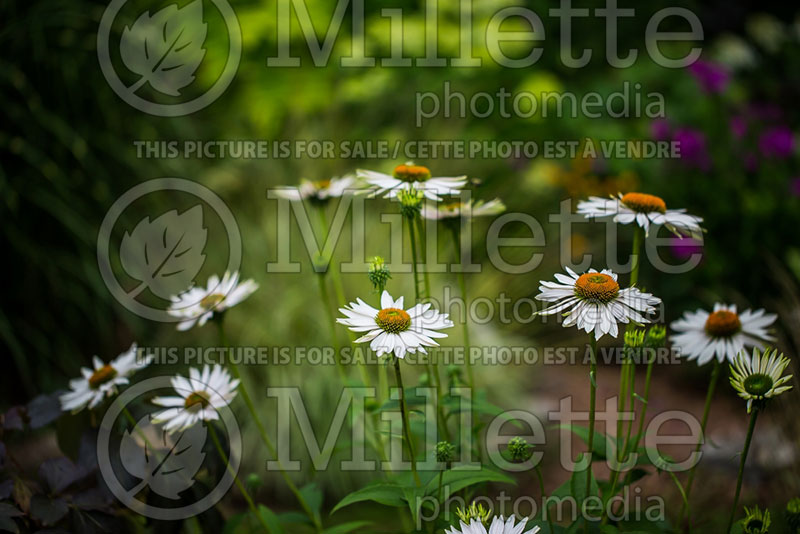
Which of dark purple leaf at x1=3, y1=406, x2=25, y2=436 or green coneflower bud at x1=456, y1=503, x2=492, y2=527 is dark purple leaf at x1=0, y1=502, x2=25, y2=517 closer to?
dark purple leaf at x1=3, y1=406, x2=25, y2=436

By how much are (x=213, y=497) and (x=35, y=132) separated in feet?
6.31

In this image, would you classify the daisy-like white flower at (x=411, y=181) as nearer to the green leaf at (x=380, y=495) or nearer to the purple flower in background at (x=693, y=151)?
the green leaf at (x=380, y=495)

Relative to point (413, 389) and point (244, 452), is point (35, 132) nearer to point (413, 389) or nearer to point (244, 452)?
point (244, 452)

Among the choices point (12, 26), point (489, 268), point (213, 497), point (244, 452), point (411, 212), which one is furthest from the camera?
point (489, 268)

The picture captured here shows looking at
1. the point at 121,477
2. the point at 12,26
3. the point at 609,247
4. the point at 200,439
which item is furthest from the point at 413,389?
the point at 12,26

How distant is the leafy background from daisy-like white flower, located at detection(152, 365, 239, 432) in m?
1.03

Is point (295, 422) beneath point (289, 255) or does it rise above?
beneath

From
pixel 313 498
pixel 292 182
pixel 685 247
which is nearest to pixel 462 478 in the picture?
pixel 313 498

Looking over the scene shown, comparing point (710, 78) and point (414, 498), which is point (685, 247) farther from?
point (414, 498)

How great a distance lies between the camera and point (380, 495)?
32.2 inches

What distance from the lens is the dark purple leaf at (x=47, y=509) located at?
35.4 inches

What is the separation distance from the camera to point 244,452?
6.75 ft

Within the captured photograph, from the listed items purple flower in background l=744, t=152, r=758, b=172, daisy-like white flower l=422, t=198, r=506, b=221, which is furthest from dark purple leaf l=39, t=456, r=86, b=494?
purple flower in background l=744, t=152, r=758, b=172

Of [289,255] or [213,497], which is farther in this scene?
[289,255]
